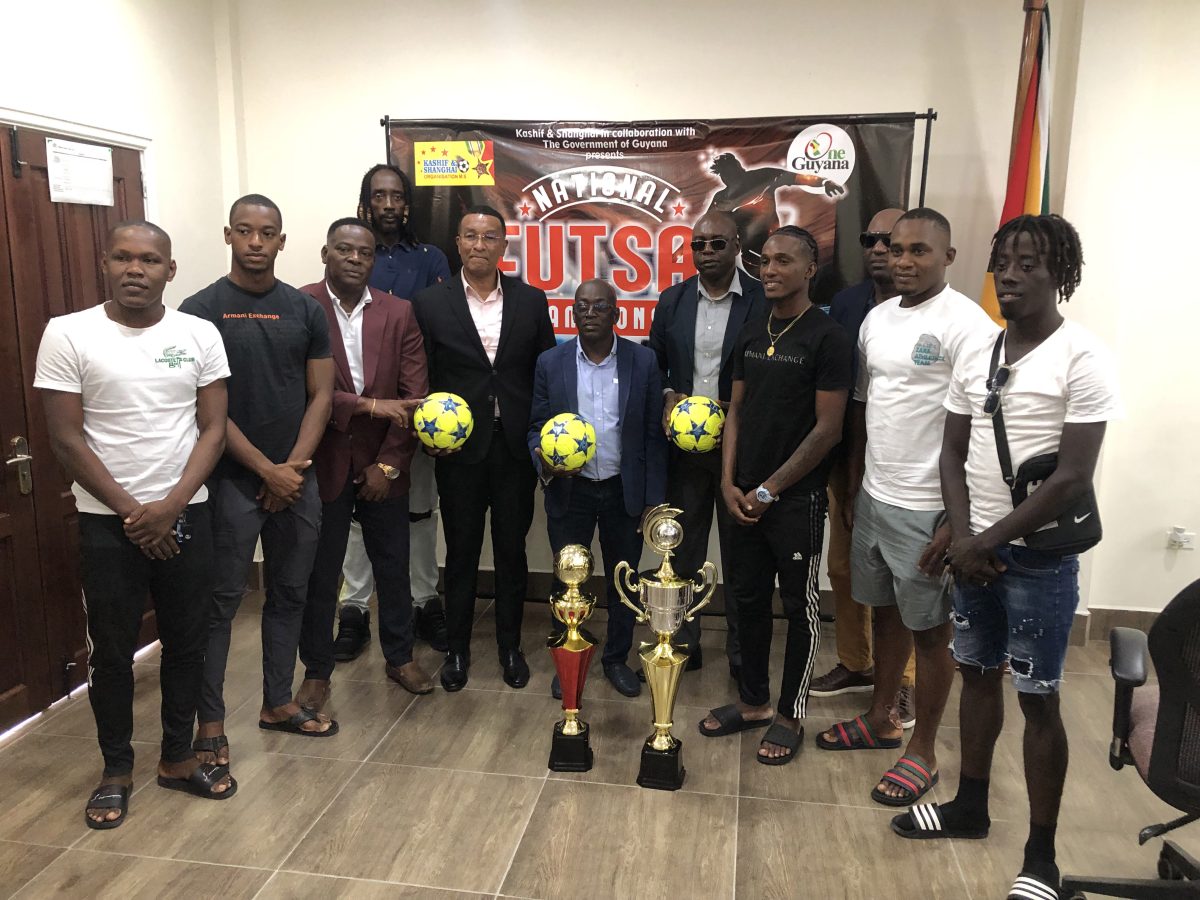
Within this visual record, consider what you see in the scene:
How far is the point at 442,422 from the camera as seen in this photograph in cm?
306

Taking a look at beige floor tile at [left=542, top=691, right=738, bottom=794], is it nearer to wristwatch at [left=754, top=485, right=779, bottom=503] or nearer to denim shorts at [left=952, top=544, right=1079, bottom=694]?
wristwatch at [left=754, top=485, right=779, bottom=503]

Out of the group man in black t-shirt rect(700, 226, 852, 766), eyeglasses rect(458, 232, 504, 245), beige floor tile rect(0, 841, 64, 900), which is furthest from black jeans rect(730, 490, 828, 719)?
beige floor tile rect(0, 841, 64, 900)

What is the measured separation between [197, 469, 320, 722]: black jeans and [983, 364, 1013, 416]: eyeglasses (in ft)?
6.93

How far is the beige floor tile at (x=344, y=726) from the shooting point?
3.02 m

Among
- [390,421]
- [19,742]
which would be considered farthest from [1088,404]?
[19,742]

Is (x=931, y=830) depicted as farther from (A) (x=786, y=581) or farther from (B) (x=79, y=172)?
(B) (x=79, y=172)

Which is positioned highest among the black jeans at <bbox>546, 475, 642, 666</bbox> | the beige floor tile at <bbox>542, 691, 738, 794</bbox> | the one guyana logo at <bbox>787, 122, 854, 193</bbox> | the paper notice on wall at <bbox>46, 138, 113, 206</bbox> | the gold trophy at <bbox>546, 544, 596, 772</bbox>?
the one guyana logo at <bbox>787, 122, 854, 193</bbox>

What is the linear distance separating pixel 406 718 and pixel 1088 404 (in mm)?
2475

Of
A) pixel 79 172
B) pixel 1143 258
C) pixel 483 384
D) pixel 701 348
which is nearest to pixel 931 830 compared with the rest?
pixel 701 348

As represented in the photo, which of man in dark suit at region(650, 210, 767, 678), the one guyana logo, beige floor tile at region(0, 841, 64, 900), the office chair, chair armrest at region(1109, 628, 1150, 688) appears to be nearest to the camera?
the office chair

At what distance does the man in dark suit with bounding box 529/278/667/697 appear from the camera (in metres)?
3.16

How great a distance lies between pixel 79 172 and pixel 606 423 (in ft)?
7.21

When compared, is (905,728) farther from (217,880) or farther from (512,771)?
(217,880)

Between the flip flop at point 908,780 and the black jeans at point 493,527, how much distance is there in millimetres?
1513
